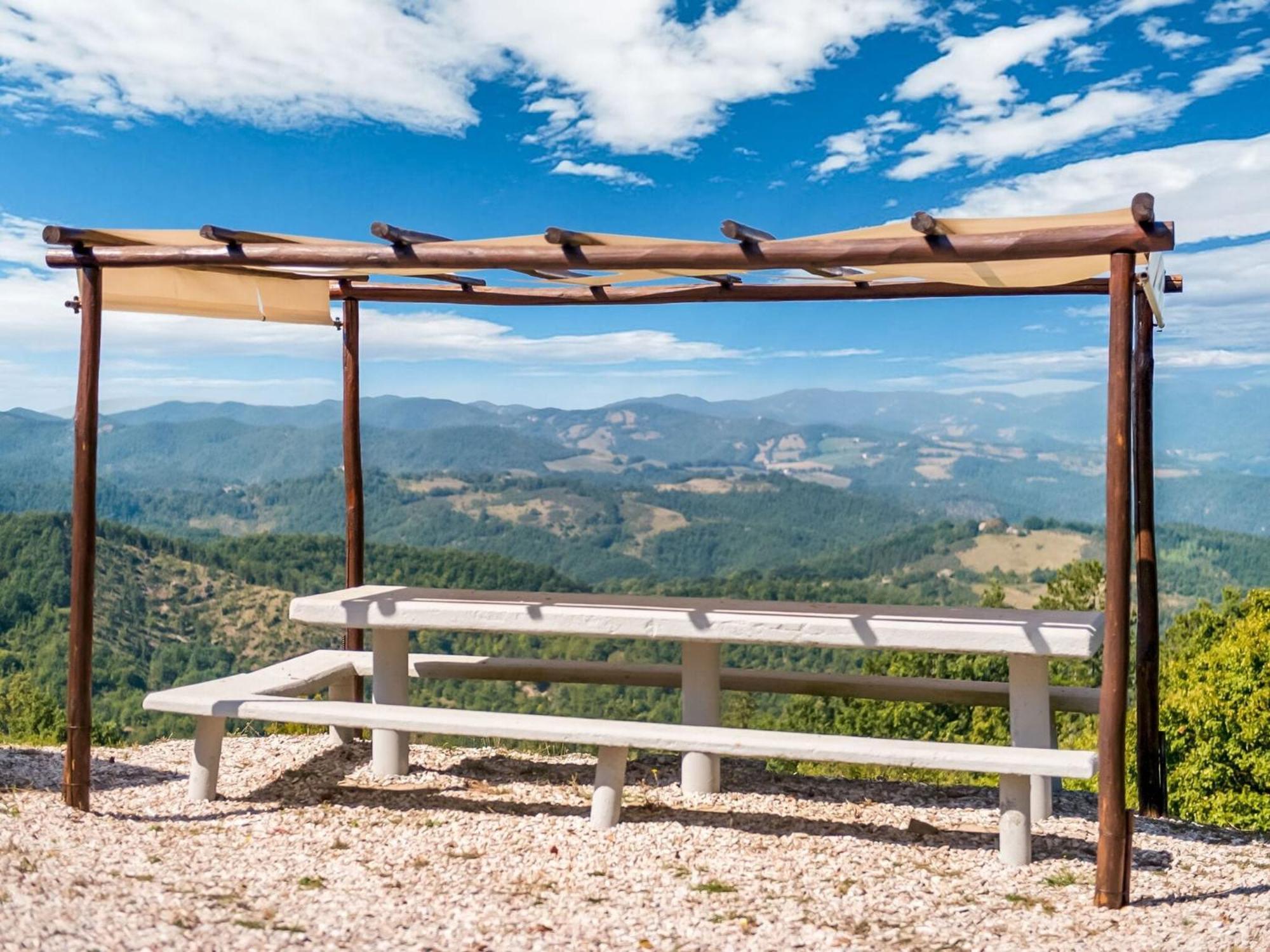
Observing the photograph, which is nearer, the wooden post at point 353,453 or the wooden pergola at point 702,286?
the wooden pergola at point 702,286

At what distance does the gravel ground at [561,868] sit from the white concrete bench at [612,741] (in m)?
0.20

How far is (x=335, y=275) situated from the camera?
7.20 meters

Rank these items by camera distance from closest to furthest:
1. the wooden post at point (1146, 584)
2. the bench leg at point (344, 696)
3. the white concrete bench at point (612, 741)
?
the white concrete bench at point (612, 741) < the wooden post at point (1146, 584) < the bench leg at point (344, 696)

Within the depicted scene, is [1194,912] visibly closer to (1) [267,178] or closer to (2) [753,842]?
(2) [753,842]

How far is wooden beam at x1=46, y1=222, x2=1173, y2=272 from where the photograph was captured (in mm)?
4445

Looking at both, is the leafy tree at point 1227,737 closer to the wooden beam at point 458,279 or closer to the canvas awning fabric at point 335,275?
the canvas awning fabric at point 335,275

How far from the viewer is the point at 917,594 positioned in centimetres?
7969

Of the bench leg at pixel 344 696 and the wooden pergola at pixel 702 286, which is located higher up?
the wooden pergola at pixel 702 286

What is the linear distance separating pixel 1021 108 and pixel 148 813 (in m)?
175

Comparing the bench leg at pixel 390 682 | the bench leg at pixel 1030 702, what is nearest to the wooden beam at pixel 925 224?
the bench leg at pixel 1030 702

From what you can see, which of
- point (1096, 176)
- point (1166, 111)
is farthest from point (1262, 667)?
point (1166, 111)

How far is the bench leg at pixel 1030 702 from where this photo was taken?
17.5ft

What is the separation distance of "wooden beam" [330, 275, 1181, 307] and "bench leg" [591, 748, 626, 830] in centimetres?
276

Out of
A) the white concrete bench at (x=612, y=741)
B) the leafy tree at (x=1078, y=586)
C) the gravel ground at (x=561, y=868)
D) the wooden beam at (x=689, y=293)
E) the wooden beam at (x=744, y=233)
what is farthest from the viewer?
the leafy tree at (x=1078, y=586)
